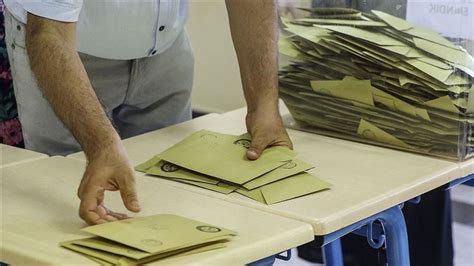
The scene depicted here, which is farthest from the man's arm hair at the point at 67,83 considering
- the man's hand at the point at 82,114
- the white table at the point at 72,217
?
the white table at the point at 72,217

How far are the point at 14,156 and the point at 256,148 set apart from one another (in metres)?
0.47

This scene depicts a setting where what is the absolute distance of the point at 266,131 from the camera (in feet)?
5.68

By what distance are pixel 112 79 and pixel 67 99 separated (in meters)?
0.59

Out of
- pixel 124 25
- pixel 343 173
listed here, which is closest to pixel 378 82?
pixel 343 173

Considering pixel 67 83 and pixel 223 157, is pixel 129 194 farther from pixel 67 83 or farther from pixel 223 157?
pixel 223 157

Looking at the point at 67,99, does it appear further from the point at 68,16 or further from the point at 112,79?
the point at 112,79

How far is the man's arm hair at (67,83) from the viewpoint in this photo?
1380 mm

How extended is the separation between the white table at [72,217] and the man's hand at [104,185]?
0.04m

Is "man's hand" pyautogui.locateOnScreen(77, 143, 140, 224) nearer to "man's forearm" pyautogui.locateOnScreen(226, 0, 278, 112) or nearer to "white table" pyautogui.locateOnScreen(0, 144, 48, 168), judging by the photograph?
"white table" pyautogui.locateOnScreen(0, 144, 48, 168)

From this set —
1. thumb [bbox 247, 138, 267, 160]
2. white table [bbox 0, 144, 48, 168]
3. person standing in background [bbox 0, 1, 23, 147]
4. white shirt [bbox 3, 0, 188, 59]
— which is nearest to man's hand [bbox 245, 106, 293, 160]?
thumb [bbox 247, 138, 267, 160]

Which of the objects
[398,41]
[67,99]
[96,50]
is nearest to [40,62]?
[67,99]

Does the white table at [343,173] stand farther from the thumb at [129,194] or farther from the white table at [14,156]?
the thumb at [129,194]

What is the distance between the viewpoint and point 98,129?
1376 millimetres

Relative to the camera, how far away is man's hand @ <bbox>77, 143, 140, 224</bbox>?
131 cm
